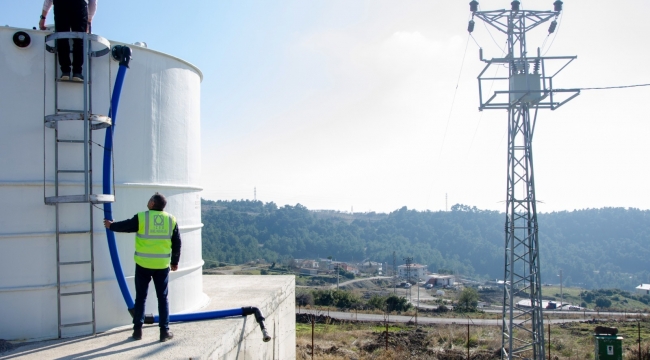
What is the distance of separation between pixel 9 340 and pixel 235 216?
120206 mm

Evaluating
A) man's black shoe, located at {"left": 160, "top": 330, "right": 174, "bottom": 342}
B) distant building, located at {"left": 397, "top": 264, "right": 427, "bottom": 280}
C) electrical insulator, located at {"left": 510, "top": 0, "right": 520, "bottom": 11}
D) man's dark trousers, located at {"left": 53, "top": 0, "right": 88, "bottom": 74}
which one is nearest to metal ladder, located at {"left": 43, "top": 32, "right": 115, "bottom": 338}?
man's dark trousers, located at {"left": 53, "top": 0, "right": 88, "bottom": 74}

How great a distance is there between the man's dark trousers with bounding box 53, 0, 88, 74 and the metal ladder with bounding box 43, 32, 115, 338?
12cm

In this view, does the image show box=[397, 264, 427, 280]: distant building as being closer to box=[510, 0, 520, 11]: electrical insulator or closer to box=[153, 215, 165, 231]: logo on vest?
box=[510, 0, 520, 11]: electrical insulator

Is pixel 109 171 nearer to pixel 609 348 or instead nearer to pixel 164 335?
pixel 164 335

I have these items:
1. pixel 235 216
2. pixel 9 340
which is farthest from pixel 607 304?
pixel 235 216

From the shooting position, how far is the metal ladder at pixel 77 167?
5.67m

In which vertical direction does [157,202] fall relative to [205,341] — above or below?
above

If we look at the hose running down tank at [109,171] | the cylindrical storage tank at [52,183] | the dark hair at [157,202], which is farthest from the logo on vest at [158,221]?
the cylindrical storage tank at [52,183]

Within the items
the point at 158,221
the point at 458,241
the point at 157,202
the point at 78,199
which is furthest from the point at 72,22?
A: the point at 458,241

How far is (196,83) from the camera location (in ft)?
25.7

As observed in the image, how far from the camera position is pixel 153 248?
5504 millimetres

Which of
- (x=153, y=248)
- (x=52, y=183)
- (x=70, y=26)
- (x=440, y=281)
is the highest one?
(x=70, y=26)

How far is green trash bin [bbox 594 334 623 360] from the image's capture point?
13.5 meters

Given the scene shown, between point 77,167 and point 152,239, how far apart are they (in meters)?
1.59
